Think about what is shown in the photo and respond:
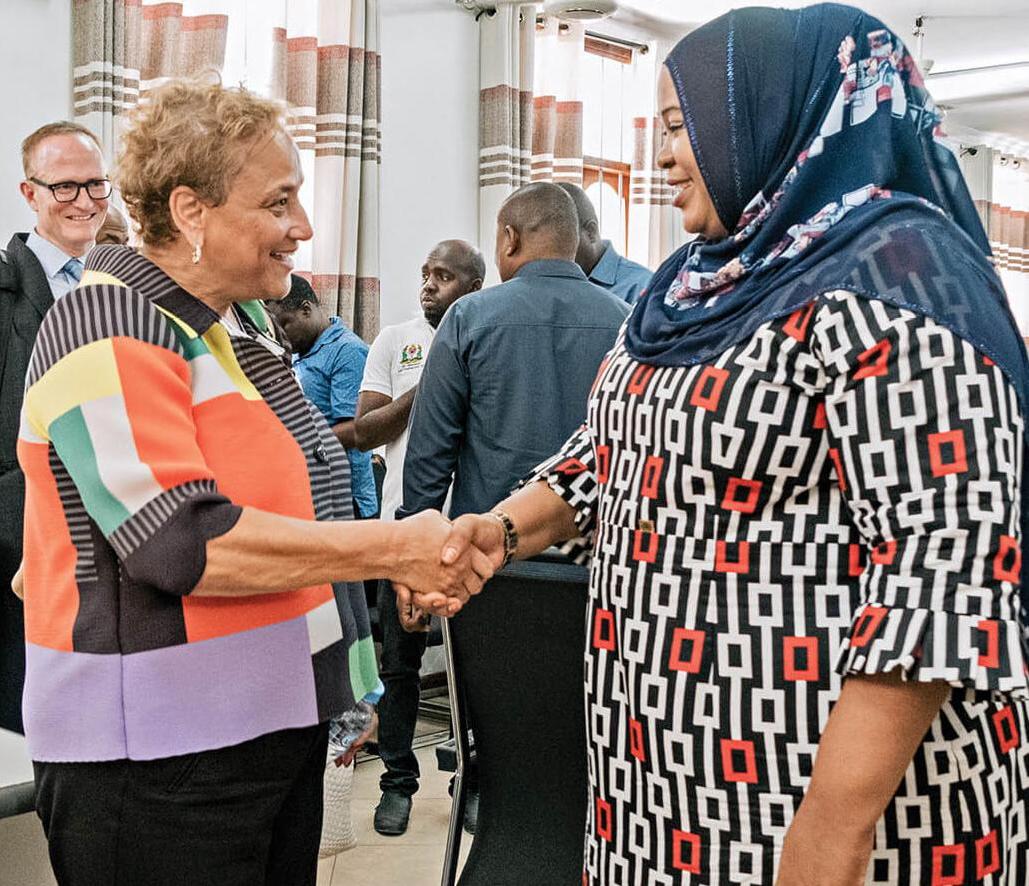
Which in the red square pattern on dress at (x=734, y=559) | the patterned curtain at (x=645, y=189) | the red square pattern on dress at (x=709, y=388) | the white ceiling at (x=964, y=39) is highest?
the white ceiling at (x=964, y=39)

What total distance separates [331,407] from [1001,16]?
5668 millimetres

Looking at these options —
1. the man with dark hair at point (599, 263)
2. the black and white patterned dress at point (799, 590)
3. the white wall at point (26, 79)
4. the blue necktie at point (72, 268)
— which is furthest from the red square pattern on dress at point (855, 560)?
the white wall at point (26, 79)

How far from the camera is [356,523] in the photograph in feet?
4.70

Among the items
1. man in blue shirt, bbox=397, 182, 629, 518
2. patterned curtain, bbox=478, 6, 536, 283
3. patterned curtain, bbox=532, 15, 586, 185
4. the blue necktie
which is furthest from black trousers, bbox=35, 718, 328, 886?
patterned curtain, bbox=532, 15, 586, 185

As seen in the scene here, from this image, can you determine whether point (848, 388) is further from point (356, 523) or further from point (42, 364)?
point (42, 364)

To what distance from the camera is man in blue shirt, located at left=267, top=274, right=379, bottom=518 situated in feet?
13.0

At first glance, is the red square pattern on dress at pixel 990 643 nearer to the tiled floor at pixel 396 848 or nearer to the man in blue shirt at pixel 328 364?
the tiled floor at pixel 396 848

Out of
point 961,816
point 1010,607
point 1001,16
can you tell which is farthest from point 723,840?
point 1001,16

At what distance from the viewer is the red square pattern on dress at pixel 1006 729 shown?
118 cm

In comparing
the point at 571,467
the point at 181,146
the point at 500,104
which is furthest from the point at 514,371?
the point at 500,104

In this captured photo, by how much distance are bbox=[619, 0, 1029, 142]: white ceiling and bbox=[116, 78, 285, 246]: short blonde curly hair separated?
5.48m

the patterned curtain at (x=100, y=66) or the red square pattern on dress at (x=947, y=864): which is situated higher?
the patterned curtain at (x=100, y=66)

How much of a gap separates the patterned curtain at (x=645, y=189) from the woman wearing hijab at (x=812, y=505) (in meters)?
5.78

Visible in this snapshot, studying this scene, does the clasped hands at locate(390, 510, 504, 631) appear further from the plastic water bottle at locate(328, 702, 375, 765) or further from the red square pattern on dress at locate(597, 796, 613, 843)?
the red square pattern on dress at locate(597, 796, 613, 843)
